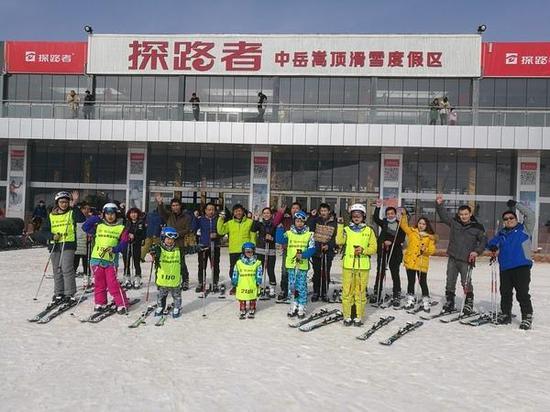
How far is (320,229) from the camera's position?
337 inches

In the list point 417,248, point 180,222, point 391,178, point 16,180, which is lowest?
point 417,248

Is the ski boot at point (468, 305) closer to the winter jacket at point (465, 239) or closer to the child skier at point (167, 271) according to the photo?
the winter jacket at point (465, 239)

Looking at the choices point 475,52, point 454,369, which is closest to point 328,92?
point 475,52

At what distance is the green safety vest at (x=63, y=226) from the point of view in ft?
25.5

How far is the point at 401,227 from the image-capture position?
8461 millimetres

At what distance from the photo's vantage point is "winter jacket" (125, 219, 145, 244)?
9523 millimetres

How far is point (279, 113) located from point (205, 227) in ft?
39.4

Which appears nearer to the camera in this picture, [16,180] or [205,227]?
[205,227]

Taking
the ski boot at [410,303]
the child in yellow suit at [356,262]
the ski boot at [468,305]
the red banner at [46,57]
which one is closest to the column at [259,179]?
the red banner at [46,57]

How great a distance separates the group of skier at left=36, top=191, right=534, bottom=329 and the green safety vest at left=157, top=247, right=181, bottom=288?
1 centimetres

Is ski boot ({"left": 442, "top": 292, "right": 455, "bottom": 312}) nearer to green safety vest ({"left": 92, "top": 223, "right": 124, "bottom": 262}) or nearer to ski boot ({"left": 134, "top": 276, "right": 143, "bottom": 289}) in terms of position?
green safety vest ({"left": 92, "top": 223, "right": 124, "bottom": 262})

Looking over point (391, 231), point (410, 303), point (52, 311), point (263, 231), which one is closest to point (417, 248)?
point (391, 231)

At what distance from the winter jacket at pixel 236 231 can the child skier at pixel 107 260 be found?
2.06 metres

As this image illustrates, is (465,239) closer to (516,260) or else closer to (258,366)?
(516,260)
